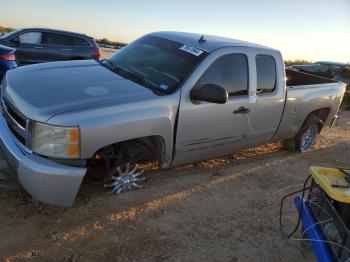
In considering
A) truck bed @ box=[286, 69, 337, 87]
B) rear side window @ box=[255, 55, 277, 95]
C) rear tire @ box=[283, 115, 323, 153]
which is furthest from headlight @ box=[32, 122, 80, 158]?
truck bed @ box=[286, 69, 337, 87]

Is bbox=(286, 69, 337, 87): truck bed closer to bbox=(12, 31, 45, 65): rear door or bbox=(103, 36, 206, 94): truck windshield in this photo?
bbox=(103, 36, 206, 94): truck windshield

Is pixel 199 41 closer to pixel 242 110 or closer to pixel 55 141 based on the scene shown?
pixel 242 110

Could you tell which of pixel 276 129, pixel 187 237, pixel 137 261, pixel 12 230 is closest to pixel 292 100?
pixel 276 129

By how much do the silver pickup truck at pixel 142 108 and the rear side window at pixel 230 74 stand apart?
1 cm

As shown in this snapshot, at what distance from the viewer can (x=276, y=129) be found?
6.28m

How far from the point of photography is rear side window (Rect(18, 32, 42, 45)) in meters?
12.7

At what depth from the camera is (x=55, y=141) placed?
3.84 metres

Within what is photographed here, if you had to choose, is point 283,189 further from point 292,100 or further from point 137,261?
point 137,261

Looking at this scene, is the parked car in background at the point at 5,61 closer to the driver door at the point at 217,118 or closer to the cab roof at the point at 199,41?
the cab roof at the point at 199,41

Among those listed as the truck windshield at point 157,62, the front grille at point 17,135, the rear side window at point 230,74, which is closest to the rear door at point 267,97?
the rear side window at point 230,74

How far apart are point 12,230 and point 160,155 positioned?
5.71 feet

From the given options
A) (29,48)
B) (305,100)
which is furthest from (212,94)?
(29,48)

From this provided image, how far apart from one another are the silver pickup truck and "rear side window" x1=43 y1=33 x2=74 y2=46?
26.4 feet

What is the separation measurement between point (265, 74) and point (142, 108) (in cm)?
222
